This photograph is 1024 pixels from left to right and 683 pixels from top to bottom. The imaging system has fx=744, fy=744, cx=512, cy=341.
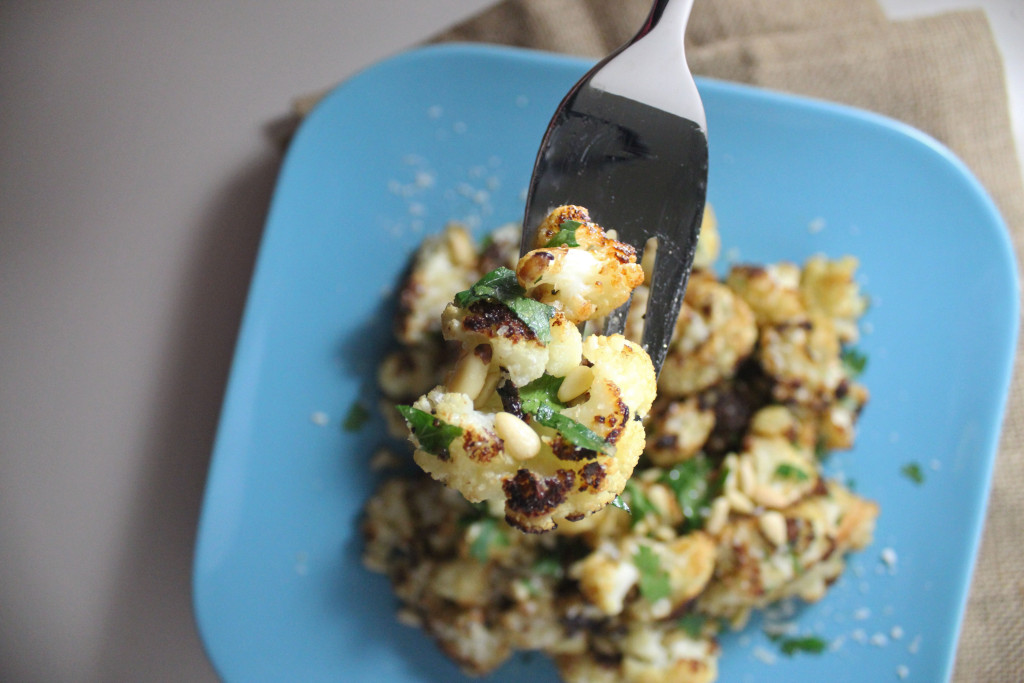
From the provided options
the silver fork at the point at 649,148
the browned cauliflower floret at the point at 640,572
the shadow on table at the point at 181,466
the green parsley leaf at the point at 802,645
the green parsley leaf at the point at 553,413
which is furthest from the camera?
the shadow on table at the point at 181,466

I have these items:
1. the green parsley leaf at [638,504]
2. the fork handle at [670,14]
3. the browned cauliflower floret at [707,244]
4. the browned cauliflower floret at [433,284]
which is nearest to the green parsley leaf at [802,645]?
the green parsley leaf at [638,504]

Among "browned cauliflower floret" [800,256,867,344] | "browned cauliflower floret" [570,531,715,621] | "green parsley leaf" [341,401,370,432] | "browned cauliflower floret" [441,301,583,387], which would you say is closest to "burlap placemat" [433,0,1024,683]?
"browned cauliflower floret" [800,256,867,344]

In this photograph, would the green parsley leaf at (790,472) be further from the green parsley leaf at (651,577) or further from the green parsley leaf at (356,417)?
the green parsley leaf at (356,417)

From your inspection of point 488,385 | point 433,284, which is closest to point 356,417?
point 433,284

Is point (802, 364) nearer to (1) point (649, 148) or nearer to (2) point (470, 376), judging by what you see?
(1) point (649, 148)

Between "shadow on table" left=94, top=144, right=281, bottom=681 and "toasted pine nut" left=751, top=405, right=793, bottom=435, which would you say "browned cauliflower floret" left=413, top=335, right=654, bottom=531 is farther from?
"shadow on table" left=94, top=144, right=281, bottom=681
